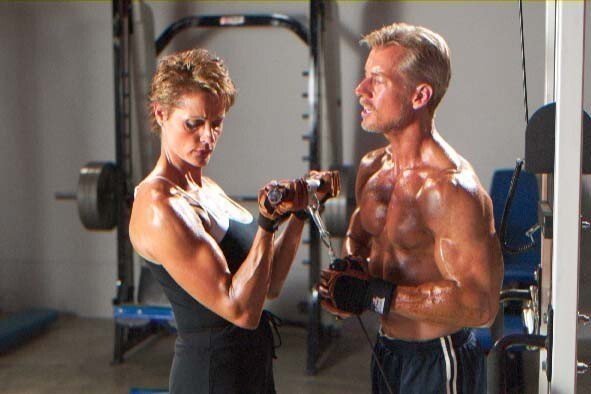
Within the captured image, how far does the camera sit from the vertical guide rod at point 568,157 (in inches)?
50.3

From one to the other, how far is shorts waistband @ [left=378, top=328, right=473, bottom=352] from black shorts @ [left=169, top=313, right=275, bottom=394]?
0.37 meters

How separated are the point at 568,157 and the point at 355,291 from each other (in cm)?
63

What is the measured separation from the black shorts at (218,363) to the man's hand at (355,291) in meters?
0.27

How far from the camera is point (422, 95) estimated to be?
5.78 ft

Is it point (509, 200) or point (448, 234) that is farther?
point (509, 200)

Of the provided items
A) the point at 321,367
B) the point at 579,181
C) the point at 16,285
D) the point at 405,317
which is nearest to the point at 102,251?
the point at 16,285

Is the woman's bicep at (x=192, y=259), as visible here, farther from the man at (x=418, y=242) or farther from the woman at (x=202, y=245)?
the man at (x=418, y=242)

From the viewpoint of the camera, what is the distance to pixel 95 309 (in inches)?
218

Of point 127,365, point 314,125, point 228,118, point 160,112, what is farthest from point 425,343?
point 228,118

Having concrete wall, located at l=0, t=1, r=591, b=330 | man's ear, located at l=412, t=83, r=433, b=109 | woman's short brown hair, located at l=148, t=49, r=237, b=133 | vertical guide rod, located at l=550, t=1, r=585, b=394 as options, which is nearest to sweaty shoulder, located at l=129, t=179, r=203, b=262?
woman's short brown hair, located at l=148, t=49, r=237, b=133

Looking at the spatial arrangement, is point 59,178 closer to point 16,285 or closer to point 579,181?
point 16,285

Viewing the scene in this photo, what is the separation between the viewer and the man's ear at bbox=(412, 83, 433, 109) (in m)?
1.75

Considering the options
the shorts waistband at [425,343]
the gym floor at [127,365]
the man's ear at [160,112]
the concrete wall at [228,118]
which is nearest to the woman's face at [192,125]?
the man's ear at [160,112]

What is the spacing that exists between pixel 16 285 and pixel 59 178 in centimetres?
94
